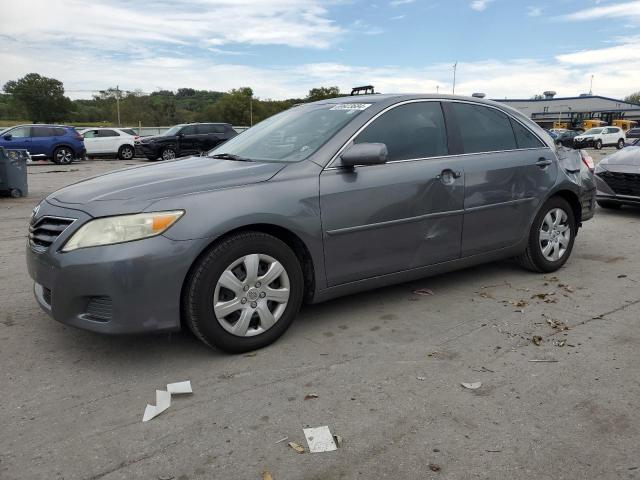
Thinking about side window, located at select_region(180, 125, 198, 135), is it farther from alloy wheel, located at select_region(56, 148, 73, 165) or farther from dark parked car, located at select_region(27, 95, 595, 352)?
dark parked car, located at select_region(27, 95, 595, 352)

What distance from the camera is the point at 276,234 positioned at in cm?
352

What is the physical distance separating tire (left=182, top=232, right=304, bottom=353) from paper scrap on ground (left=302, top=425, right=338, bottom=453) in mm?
907

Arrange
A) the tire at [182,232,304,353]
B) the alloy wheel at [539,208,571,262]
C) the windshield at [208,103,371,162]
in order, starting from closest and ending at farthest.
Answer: the tire at [182,232,304,353]
the windshield at [208,103,371,162]
the alloy wheel at [539,208,571,262]

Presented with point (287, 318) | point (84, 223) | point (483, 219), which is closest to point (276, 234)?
point (287, 318)

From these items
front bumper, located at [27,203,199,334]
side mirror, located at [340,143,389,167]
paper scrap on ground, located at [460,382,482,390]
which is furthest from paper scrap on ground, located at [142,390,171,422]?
side mirror, located at [340,143,389,167]

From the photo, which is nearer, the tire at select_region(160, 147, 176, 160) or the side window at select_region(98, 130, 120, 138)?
the tire at select_region(160, 147, 176, 160)

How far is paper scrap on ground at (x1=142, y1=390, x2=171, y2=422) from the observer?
2.74 metres

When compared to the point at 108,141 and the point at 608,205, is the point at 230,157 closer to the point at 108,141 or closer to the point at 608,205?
the point at 608,205

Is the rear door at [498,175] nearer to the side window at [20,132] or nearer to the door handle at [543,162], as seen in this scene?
the door handle at [543,162]

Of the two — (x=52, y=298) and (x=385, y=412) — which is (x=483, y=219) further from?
(x=52, y=298)

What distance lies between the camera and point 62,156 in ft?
70.5

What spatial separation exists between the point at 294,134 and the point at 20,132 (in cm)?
2024

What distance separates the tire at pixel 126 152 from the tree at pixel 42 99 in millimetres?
48979

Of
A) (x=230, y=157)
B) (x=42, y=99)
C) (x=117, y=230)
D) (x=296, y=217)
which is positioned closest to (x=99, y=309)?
(x=117, y=230)
